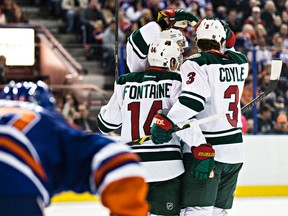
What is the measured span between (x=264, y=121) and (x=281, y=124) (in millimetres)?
175

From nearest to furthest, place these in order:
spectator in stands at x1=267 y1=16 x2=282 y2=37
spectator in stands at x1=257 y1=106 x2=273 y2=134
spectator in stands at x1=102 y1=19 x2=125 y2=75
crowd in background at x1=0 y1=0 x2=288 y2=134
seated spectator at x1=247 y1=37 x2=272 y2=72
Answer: spectator in stands at x1=257 y1=106 x2=273 y2=134
seated spectator at x1=247 y1=37 x2=272 y2=72
spectator in stands at x1=102 y1=19 x2=125 y2=75
crowd in background at x1=0 y1=0 x2=288 y2=134
spectator in stands at x1=267 y1=16 x2=282 y2=37

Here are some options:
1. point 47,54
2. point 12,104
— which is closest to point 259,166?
point 47,54

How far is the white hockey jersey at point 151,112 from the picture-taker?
135 inches

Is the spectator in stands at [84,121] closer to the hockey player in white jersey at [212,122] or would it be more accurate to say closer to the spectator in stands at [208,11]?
the hockey player in white jersey at [212,122]

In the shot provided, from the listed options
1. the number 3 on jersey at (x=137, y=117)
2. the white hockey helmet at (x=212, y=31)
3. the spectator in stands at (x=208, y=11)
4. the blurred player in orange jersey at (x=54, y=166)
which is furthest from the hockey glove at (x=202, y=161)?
the spectator in stands at (x=208, y=11)

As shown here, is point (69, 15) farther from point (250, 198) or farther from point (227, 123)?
point (227, 123)

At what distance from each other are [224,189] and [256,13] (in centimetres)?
677

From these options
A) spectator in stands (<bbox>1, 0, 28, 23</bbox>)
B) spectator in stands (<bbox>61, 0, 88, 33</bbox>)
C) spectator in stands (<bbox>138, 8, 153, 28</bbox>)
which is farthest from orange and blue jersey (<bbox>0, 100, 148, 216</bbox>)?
spectator in stands (<bbox>61, 0, 88, 33</bbox>)

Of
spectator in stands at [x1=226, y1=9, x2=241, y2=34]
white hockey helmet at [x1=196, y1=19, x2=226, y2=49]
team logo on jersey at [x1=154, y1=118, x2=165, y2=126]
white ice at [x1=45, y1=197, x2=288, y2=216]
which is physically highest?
white hockey helmet at [x1=196, y1=19, x2=226, y2=49]

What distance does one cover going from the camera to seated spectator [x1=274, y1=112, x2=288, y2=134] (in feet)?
23.5

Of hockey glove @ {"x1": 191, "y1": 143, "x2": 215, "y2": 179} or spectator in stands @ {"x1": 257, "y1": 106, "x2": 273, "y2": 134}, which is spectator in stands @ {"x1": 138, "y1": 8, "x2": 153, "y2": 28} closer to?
spectator in stands @ {"x1": 257, "y1": 106, "x2": 273, "y2": 134}

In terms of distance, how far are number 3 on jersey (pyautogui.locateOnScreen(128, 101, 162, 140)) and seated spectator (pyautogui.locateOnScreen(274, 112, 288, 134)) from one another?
3.83 metres

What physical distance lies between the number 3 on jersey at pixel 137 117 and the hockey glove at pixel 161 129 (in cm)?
8

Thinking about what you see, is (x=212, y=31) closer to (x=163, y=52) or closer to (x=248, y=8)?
(x=163, y=52)
